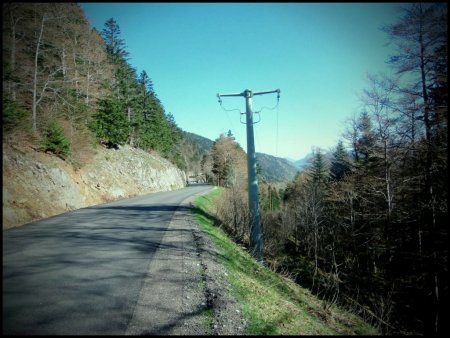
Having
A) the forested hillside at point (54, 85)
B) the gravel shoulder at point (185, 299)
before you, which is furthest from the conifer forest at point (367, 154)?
the gravel shoulder at point (185, 299)

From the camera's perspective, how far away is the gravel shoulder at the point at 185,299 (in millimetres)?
4078

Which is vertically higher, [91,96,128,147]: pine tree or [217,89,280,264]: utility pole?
[91,96,128,147]: pine tree

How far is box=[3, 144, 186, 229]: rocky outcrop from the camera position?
10.2m

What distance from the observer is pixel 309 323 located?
489 cm

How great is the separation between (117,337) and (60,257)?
3.90 meters

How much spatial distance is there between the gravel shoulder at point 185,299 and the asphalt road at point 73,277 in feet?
0.73

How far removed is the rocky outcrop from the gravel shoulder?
282 inches

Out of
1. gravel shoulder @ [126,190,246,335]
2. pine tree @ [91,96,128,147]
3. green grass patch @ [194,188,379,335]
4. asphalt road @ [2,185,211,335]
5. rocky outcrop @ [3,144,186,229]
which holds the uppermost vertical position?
pine tree @ [91,96,128,147]

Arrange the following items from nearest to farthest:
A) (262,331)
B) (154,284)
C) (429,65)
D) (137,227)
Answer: (262,331) < (154,284) < (429,65) < (137,227)

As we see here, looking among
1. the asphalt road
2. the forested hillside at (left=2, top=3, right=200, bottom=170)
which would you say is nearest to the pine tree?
the forested hillside at (left=2, top=3, right=200, bottom=170)

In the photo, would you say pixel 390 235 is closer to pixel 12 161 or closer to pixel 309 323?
pixel 309 323

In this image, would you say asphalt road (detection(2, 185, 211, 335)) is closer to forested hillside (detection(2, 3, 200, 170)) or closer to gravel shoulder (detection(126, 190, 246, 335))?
gravel shoulder (detection(126, 190, 246, 335))

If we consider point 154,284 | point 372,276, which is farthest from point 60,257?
point 372,276

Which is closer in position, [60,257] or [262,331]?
[262,331]
